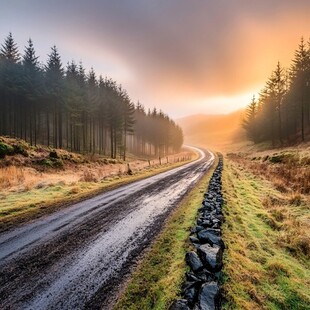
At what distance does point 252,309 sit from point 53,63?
51911 millimetres

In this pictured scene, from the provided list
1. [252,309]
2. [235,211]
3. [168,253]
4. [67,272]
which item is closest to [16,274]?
[67,272]

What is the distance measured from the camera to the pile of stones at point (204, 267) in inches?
166

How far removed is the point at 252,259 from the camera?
257 inches

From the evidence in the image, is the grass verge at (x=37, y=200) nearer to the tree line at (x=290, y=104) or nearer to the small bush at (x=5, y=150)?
the small bush at (x=5, y=150)

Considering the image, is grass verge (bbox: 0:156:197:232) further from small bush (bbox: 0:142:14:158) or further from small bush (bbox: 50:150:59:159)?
small bush (bbox: 50:150:59:159)

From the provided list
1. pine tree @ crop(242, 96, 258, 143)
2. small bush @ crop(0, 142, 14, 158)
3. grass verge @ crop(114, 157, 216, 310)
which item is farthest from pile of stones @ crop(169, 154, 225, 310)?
pine tree @ crop(242, 96, 258, 143)

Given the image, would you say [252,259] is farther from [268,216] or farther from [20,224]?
[20,224]

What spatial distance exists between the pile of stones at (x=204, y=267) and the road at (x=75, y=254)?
1315 mm

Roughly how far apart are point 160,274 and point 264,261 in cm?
296

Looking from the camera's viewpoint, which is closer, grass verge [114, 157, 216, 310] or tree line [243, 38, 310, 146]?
grass verge [114, 157, 216, 310]

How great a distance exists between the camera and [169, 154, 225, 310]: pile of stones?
422cm

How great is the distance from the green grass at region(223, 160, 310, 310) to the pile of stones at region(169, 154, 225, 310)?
0.27m

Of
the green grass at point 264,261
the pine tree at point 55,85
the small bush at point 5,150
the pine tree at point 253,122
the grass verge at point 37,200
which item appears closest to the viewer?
the green grass at point 264,261

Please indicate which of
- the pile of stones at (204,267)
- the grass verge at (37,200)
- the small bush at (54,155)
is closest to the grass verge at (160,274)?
the pile of stones at (204,267)
